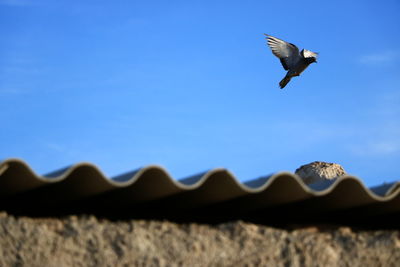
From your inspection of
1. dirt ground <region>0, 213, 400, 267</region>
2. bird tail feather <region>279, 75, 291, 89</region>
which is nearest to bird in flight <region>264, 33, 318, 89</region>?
bird tail feather <region>279, 75, 291, 89</region>

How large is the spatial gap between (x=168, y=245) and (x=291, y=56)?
794 centimetres

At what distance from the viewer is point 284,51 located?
12555 millimetres

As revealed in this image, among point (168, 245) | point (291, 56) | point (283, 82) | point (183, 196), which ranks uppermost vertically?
point (291, 56)

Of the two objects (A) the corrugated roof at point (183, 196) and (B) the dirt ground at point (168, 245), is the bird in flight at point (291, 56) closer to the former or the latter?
(A) the corrugated roof at point (183, 196)

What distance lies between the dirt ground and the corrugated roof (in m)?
0.12

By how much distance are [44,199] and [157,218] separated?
2.38ft

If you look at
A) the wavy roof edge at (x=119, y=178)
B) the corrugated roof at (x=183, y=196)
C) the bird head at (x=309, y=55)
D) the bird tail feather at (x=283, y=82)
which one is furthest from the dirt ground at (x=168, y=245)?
the bird tail feather at (x=283, y=82)

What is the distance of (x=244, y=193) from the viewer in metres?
5.07

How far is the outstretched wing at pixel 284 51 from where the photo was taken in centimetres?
1237

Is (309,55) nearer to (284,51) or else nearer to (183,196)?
(284,51)

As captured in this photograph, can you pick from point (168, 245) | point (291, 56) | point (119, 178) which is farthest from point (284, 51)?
point (168, 245)

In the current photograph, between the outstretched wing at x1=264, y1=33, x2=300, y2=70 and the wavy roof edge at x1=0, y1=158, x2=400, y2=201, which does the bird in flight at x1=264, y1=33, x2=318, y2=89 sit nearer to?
the outstretched wing at x1=264, y1=33, x2=300, y2=70

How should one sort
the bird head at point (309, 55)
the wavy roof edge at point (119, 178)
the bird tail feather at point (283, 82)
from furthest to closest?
the bird tail feather at point (283, 82) → the bird head at point (309, 55) → the wavy roof edge at point (119, 178)

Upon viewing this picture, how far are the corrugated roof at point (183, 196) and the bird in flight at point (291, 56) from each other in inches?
271
